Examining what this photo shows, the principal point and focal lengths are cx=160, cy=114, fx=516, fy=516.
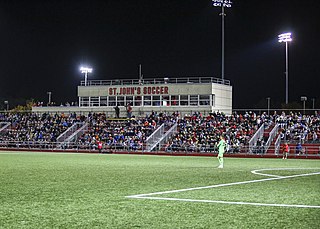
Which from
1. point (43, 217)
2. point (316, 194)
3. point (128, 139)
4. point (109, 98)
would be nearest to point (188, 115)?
point (128, 139)

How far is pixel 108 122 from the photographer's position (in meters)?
51.2

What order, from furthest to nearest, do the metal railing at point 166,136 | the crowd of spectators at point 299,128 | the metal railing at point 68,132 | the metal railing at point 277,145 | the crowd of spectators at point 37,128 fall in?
the crowd of spectators at point 37,128 < the metal railing at point 68,132 < the metal railing at point 166,136 < the crowd of spectators at point 299,128 < the metal railing at point 277,145

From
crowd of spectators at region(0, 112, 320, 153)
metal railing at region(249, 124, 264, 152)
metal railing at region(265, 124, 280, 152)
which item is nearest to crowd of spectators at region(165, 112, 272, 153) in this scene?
crowd of spectators at region(0, 112, 320, 153)

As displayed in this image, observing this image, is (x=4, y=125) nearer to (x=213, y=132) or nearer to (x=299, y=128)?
(x=213, y=132)

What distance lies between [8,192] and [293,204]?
248 inches

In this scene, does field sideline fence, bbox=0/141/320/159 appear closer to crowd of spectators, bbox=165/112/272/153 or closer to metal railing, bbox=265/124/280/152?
crowd of spectators, bbox=165/112/272/153

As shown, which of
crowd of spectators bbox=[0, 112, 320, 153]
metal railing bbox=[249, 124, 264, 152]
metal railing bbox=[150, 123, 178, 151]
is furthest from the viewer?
metal railing bbox=[150, 123, 178, 151]

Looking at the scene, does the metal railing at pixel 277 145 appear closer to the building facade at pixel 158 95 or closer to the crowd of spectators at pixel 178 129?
the crowd of spectators at pixel 178 129

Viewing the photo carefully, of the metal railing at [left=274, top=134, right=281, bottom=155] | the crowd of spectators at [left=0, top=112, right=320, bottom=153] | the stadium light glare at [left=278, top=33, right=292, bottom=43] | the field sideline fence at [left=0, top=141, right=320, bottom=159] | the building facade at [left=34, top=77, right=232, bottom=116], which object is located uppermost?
the stadium light glare at [left=278, top=33, right=292, bottom=43]

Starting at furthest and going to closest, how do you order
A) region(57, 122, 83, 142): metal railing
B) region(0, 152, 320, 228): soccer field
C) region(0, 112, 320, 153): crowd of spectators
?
1. region(57, 122, 83, 142): metal railing
2. region(0, 112, 320, 153): crowd of spectators
3. region(0, 152, 320, 228): soccer field

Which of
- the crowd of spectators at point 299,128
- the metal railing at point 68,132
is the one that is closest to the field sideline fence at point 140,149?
the metal railing at point 68,132

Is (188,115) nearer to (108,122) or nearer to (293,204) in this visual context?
(108,122)

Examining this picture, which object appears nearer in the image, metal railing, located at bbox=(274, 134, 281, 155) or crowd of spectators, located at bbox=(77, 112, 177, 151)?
metal railing, located at bbox=(274, 134, 281, 155)

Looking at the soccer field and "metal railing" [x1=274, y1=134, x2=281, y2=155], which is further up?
"metal railing" [x1=274, y1=134, x2=281, y2=155]
